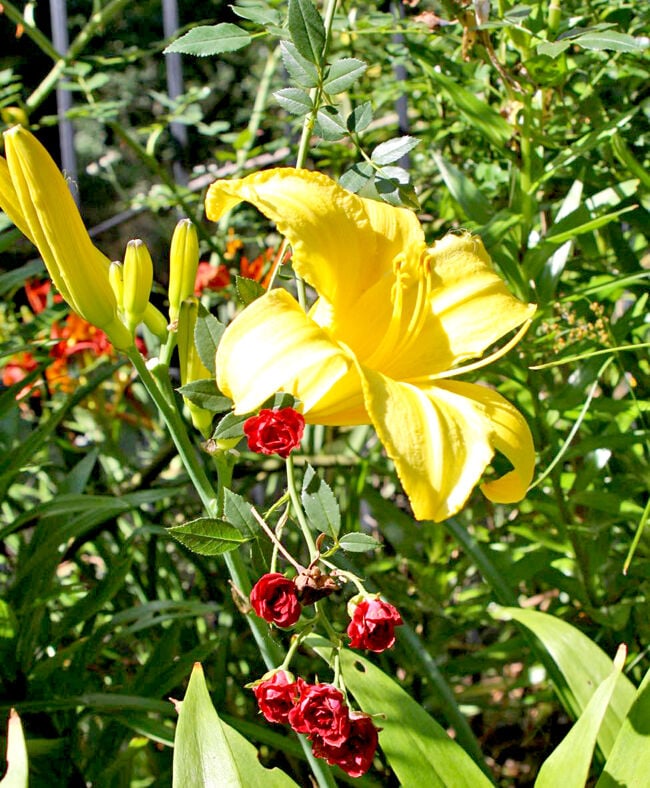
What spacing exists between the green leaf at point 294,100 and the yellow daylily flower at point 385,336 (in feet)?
0.32

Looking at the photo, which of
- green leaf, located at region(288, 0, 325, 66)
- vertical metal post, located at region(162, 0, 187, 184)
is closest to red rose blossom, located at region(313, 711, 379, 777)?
green leaf, located at region(288, 0, 325, 66)

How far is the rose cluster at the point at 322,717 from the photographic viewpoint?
51cm

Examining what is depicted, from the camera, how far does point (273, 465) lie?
4.53 feet

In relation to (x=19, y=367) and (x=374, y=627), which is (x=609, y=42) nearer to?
(x=374, y=627)

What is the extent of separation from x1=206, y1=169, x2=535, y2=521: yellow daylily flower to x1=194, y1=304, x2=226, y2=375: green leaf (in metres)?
0.06

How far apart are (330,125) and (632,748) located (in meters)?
0.52

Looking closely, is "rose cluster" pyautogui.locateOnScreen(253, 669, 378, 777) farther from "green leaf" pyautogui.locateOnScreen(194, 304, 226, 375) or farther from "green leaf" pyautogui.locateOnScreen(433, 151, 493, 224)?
"green leaf" pyautogui.locateOnScreen(433, 151, 493, 224)

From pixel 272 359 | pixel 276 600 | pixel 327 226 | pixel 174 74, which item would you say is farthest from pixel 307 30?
pixel 174 74

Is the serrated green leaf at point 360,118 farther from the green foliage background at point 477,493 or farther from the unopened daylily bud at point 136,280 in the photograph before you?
the unopened daylily bud at point 136,280

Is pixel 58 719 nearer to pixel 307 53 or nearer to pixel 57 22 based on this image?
pixel 307 53

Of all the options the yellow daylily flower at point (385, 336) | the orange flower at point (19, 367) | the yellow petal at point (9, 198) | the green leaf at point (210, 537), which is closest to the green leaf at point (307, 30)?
the yellow daylily flower at point (385, 336)

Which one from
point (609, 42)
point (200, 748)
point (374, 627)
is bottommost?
point (200, 748)

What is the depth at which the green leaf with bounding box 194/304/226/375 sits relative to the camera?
22.6 inches

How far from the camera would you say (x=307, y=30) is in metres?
0.63
